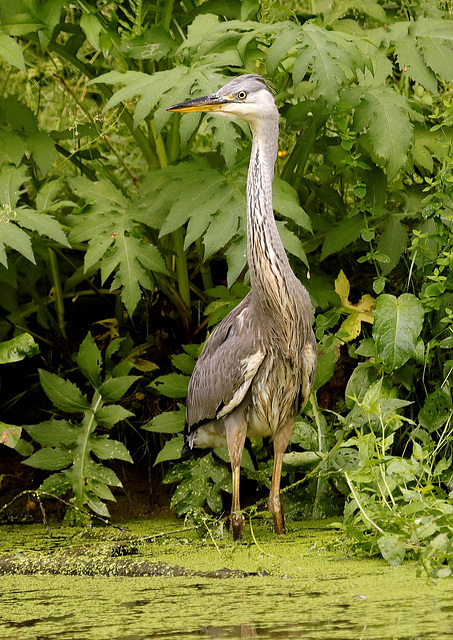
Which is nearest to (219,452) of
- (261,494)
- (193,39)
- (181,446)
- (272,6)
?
(181,446)

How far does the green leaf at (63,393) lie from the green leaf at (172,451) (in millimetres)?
491

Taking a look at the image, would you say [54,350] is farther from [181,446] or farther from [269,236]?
[269,236]

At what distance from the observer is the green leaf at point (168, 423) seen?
5.05m

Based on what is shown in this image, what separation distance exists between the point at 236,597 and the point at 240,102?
7.55 feet

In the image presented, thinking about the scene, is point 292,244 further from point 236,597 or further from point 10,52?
point 236,597

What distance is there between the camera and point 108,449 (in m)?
4.94

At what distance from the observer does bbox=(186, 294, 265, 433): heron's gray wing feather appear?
4.29 metres

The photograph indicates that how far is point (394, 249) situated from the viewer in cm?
500

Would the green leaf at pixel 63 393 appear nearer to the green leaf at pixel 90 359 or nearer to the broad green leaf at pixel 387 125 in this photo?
the green leaf at pixel 90 359

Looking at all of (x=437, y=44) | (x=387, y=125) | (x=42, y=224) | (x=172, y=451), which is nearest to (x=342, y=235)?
(x=387, y=125)

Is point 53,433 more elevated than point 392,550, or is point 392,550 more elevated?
point 392,550

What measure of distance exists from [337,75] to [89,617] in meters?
2.70

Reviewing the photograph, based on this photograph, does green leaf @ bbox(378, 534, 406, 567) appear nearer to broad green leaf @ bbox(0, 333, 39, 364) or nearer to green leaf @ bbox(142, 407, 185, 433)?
green leaf @ bbox(142, 407, 185, 433)

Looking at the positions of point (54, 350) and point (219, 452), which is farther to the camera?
point (54, 350)
